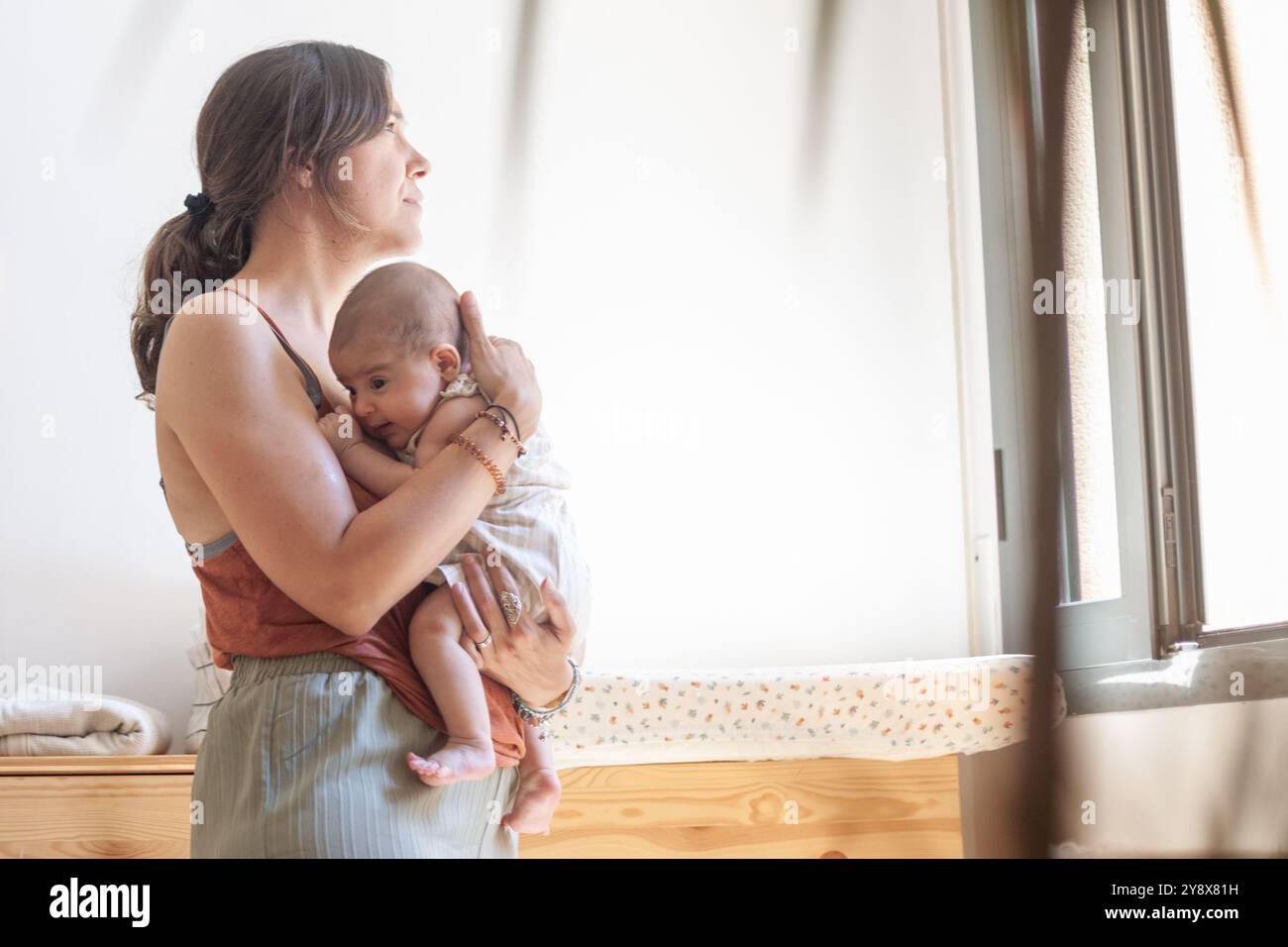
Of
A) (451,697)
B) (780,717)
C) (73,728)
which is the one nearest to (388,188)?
(451,697)

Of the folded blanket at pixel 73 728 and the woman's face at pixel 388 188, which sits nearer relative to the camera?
the woman's face at pixel 388 188

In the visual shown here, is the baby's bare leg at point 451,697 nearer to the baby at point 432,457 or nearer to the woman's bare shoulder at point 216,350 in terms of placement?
the baby at point 432,457

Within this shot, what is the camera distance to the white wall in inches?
94.7

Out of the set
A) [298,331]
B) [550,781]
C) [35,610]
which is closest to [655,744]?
[550,781]

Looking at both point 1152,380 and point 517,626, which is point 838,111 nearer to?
point 517,626

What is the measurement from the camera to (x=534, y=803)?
0.76 m

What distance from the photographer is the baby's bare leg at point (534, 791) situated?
748 mm

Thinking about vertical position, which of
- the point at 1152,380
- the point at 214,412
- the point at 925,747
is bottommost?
the point at 925,747

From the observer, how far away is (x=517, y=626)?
0.71 meters

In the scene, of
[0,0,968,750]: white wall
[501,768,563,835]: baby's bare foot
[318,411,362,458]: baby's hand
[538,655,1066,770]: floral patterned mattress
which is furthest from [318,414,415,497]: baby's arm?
[0,0,968,750]: white wall

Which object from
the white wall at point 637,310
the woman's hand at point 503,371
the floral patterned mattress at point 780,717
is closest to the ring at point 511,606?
the woman's hand at point 503,371

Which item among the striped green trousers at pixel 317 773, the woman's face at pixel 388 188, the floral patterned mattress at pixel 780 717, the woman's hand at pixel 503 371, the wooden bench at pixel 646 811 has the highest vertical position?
the woman's face at pixel 388 188

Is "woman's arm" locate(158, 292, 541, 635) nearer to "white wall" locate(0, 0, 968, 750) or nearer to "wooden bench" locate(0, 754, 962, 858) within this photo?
"wooden bench" locate(0, 754, 962, 858)

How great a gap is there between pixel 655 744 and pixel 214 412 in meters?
1.19
